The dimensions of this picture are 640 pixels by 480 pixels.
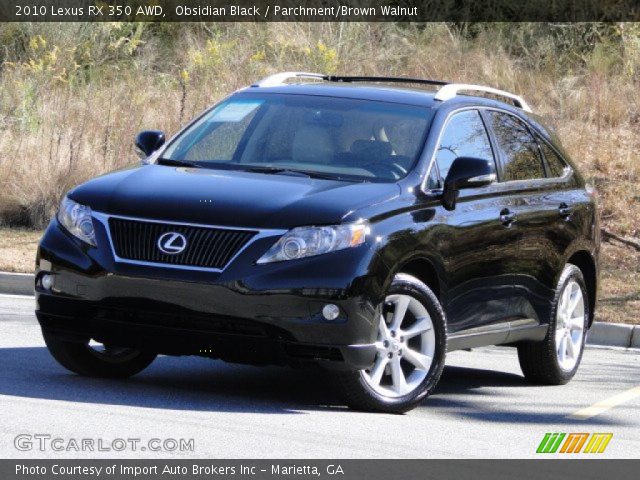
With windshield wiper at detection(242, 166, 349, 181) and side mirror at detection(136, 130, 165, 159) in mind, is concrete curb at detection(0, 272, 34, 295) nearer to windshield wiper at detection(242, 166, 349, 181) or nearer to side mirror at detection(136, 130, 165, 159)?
side mirror at detection(136, 130, 165, 159)

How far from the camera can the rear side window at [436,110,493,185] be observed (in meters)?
8.60

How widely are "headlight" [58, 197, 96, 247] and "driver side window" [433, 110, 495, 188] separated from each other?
1.95 m

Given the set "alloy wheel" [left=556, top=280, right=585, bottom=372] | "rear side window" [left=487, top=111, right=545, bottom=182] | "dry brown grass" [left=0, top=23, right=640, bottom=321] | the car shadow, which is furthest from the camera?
"dry brown grass" [left=0, top=23, right=640, bottom=321]

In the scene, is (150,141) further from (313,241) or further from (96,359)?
(313,241)

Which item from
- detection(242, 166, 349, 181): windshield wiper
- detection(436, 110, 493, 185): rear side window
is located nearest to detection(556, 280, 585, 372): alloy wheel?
detection(436, 110, 493, 185): rear side window

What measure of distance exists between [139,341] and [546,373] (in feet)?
10.2

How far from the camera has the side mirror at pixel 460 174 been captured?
8.28m

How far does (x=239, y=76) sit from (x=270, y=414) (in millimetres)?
13773

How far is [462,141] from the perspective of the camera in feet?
29.1

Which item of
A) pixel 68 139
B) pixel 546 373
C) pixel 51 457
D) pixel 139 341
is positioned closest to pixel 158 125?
pixel 68 139

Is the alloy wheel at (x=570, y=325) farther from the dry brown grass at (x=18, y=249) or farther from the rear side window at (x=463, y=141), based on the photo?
the dry brown grass at (x=18, y=249)

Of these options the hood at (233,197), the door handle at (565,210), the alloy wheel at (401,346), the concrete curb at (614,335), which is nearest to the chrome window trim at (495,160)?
the door handle at (565,210)
